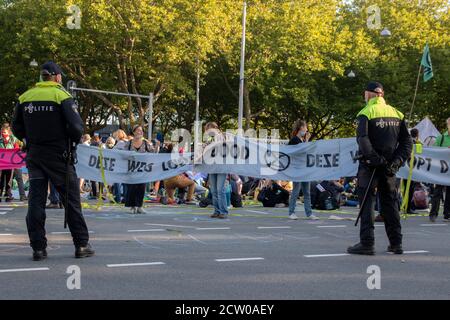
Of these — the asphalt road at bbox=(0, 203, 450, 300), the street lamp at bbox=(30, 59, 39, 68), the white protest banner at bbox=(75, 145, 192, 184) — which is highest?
the street lamp at bbox=(30, 59, 39, 68)

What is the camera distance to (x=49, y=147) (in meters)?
7.50

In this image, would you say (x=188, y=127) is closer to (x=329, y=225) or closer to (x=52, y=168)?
(x=329, y=225)

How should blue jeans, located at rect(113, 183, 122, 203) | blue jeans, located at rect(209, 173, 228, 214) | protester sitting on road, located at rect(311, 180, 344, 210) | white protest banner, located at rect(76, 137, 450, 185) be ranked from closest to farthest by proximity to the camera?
blue jeans, located at rect(209, 173, 228, 214) < white protest banner, located at rect(76, 137, 450, 185) < protester sitting on road, located at rect(311, 180, 344, 210) < blue jeans, located at rect(113, 183, 122, 203)

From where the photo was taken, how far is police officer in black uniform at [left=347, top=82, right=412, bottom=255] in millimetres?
8070

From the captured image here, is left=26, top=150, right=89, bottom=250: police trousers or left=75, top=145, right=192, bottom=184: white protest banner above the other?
left=75, top=145, right=192, bottom=184: white protest banner

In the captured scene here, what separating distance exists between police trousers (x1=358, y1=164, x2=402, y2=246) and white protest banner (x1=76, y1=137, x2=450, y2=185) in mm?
5142

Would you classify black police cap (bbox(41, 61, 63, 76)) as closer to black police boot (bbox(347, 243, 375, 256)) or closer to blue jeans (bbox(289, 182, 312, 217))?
black police boot (bbox(347, 243, 375, 256))

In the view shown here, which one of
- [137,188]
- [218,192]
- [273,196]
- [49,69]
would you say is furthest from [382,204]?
[273,196]

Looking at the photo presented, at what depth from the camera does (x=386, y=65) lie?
42.0m

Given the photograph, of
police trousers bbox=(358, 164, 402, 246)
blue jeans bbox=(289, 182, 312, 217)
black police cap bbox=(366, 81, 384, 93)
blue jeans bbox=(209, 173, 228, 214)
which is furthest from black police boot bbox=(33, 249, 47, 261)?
blue jeans bbox=(289, 182, 312, 217)

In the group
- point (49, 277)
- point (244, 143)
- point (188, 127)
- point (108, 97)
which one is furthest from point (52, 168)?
point (188, 127)

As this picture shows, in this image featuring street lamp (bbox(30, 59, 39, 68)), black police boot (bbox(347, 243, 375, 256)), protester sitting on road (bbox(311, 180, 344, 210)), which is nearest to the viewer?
black police boot (bbox(347, 243, 375, 256))

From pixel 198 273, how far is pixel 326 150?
7.83 m

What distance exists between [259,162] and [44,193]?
23.9ft
